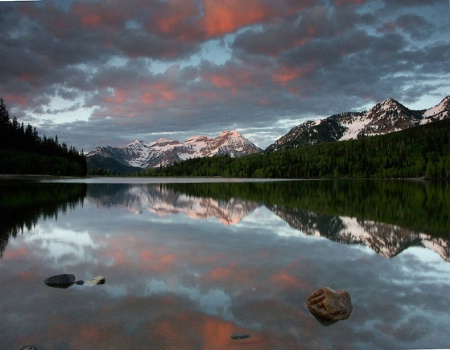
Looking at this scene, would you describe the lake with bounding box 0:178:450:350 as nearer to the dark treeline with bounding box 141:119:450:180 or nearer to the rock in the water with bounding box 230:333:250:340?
the rock in the water with bounding box 230:333:250:340

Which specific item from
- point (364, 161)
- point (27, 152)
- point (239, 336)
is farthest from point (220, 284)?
point (364, 161)

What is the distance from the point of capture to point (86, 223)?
17656mm

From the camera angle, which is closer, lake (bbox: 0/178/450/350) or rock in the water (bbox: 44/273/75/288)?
lake (bbox: 0/178/450/350)

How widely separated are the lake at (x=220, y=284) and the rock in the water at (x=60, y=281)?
0.52ft

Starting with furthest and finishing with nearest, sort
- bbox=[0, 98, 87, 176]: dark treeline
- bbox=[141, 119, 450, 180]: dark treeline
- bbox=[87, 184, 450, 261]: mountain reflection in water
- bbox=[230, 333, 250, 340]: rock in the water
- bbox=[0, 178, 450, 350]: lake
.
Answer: bbox=[141, 119, 450, 180]: dark treeline → bbox=[0, 98, 87, 176]: dark treeline → bbox=[87, 184, 450, 261]: mountain reflection in water → bbox=[0, 178, 450, 350]: lake → bbox=[230, 333, 250, 340]: rock in the water

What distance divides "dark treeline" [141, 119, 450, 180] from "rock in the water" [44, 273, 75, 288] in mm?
121814

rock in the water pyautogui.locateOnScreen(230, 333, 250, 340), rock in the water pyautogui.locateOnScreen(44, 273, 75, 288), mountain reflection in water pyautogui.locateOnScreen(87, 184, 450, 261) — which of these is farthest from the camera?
mountain reflection in water pyautogui.locateOnScreen(87, 184, 450, 261)

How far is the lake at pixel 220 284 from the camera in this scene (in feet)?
20.0

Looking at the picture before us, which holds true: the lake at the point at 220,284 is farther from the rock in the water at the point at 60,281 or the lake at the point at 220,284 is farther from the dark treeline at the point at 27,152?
the dark treeline at the point at 27,152

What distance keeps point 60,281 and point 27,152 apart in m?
109

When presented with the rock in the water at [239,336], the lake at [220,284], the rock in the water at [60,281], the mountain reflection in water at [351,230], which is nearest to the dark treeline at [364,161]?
the mountain reflection in water at [351,230]

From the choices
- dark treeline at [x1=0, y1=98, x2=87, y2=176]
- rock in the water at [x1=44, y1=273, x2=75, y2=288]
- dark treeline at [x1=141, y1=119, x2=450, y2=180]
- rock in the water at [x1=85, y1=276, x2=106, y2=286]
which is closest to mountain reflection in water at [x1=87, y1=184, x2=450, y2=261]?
rock in the water at [x1=85, y1=276, x2=106, y2=286]

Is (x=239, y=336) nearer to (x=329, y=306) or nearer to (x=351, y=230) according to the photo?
(x=329, y=306)

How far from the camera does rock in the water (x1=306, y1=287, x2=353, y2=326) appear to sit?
675cm
